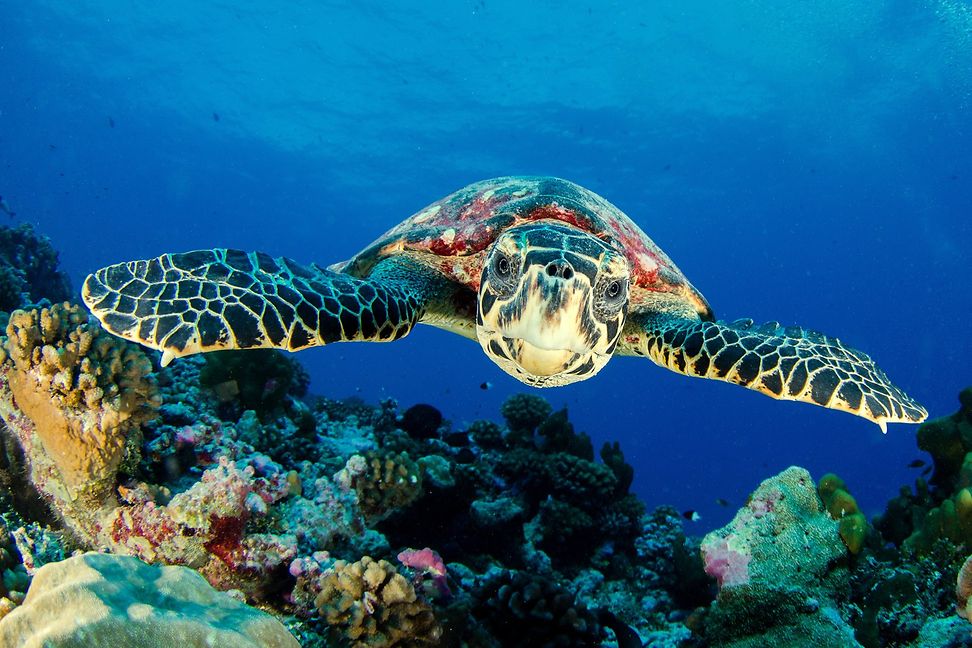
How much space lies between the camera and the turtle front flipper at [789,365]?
3766 mm

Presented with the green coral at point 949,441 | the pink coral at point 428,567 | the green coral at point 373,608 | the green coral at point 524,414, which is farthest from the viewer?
the green coral at point 524,414

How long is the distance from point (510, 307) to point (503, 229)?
1520 millimetres

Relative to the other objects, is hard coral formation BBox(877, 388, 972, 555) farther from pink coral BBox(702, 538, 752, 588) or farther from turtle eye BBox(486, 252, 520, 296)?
turtle eye BBox(486, 252, 520, 296)

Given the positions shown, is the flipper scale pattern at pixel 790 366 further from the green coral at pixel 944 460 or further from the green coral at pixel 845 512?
the green coral at pixel 944 460

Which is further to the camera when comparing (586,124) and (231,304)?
(586,124)

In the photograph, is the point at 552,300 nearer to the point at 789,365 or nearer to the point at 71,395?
the point at 789,365

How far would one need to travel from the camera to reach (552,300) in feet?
11.1

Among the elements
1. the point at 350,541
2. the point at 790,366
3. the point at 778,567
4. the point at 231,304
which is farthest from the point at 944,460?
the point at 231,304

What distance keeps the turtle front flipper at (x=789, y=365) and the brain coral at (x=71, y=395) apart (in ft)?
13.5

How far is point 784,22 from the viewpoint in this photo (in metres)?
28.7

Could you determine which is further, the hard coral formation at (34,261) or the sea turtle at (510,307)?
the hard coral formation at (34,261)

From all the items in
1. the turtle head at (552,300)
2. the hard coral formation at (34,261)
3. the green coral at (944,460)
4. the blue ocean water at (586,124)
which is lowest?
the turtle head at (552,300)

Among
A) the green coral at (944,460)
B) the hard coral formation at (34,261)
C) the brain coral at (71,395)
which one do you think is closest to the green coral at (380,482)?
the brain coral at (71,395)

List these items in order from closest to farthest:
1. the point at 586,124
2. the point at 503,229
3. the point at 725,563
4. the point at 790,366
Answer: the point at 790,366 < the point at 725,563 < the point at 503,229 < the point at 586,124
